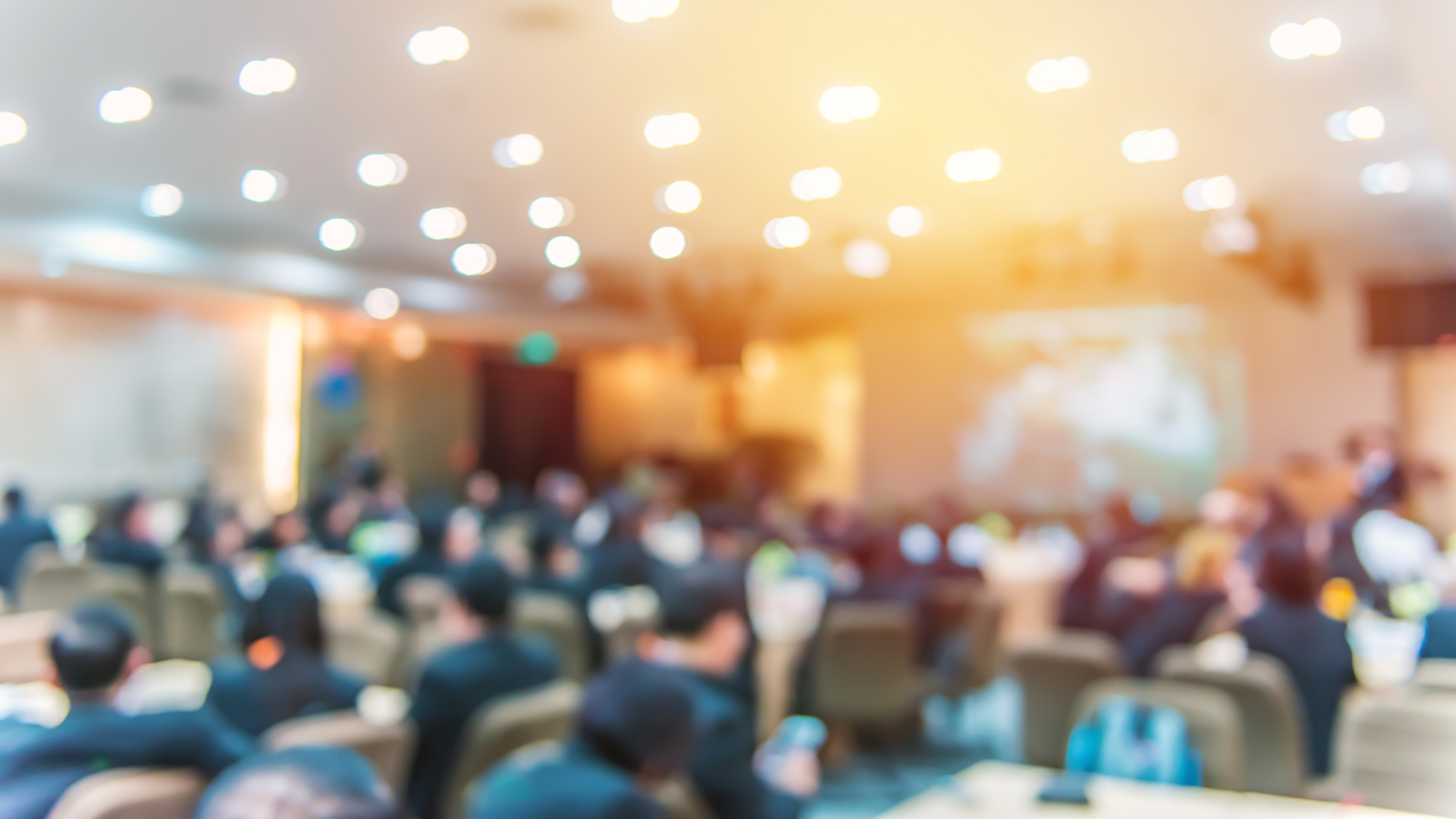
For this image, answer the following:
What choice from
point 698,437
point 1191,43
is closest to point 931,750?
point 1191,43

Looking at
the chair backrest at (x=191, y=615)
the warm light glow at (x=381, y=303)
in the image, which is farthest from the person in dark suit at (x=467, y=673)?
the warm light glow at (x=381, y=303)

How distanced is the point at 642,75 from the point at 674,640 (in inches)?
122

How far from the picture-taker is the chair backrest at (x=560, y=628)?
4988 mm

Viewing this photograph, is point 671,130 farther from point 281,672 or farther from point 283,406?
point 283,406

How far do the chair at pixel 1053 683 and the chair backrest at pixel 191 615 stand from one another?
416cm

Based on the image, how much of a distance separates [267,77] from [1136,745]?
15.5 ft

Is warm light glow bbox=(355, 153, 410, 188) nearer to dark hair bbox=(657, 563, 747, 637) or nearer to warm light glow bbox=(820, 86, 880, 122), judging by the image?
warm light glow bbox=(820, 86, 880, 122)

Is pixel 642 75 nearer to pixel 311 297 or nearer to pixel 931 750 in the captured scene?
pixel 931 750

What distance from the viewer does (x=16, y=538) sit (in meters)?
6.08

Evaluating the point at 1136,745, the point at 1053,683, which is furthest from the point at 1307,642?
the point at 1136,745

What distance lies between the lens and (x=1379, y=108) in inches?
219

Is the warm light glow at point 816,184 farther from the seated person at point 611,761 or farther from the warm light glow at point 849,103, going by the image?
the seated person at point 611,761

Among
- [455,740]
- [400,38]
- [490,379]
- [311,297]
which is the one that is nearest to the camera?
[455,740]

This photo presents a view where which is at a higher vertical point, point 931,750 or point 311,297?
point 311,297
